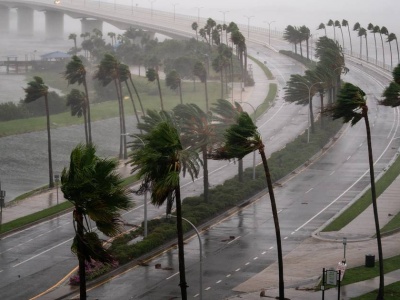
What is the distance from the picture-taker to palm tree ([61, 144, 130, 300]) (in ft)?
150

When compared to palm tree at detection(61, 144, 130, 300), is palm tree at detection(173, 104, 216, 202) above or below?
below

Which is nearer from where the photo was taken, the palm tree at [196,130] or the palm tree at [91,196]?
the palm tree at [91,196]

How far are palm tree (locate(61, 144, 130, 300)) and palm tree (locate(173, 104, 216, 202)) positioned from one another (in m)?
43.7

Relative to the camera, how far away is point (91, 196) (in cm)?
4550

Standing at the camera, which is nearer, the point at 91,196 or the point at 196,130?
the point at 91,196

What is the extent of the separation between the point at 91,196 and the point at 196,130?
151ft

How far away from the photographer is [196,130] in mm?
91250

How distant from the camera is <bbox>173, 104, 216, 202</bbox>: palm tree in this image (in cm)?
9100

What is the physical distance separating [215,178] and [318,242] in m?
30.0

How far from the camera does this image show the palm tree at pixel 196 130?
299ft

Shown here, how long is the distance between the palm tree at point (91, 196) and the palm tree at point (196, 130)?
43.7 meters

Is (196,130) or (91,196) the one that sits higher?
(91,196)

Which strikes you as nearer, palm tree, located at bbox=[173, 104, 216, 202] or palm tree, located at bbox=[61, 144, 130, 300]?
palm tree, located at bbox=[61, 144, 130, 300]

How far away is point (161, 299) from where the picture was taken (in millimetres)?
63750
